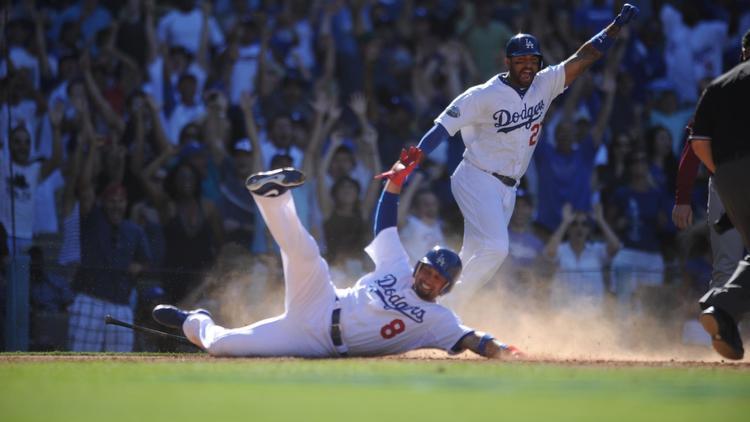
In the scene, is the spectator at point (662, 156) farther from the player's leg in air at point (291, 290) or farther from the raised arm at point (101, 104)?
the player's leg in air at point (291, 290)

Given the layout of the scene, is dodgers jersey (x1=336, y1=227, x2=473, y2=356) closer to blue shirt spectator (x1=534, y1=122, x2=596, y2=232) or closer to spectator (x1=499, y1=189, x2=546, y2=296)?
spectator (x1=499, y1=189, x2=546, y2=296)

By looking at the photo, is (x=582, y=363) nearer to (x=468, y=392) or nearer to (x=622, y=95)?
(x=468, y=392)

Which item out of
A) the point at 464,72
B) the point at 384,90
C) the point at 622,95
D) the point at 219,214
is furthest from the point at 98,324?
the point at 622,95

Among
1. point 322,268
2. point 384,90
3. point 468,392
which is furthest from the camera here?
point 384,90

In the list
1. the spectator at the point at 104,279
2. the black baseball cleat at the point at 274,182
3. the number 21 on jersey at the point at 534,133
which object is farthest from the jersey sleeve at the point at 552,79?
the spectator at the point at 104,279

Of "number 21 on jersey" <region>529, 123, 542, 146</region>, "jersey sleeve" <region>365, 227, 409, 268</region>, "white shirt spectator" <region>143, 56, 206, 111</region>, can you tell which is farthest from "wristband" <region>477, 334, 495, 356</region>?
"white shirt spectator" <region>143, 56, 206, 111</region>

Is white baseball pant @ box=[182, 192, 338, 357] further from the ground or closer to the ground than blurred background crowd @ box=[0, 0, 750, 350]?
closer to the ground

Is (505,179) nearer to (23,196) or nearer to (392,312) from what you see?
(392,312)

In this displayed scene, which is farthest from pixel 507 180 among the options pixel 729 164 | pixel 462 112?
pixel 729 164
